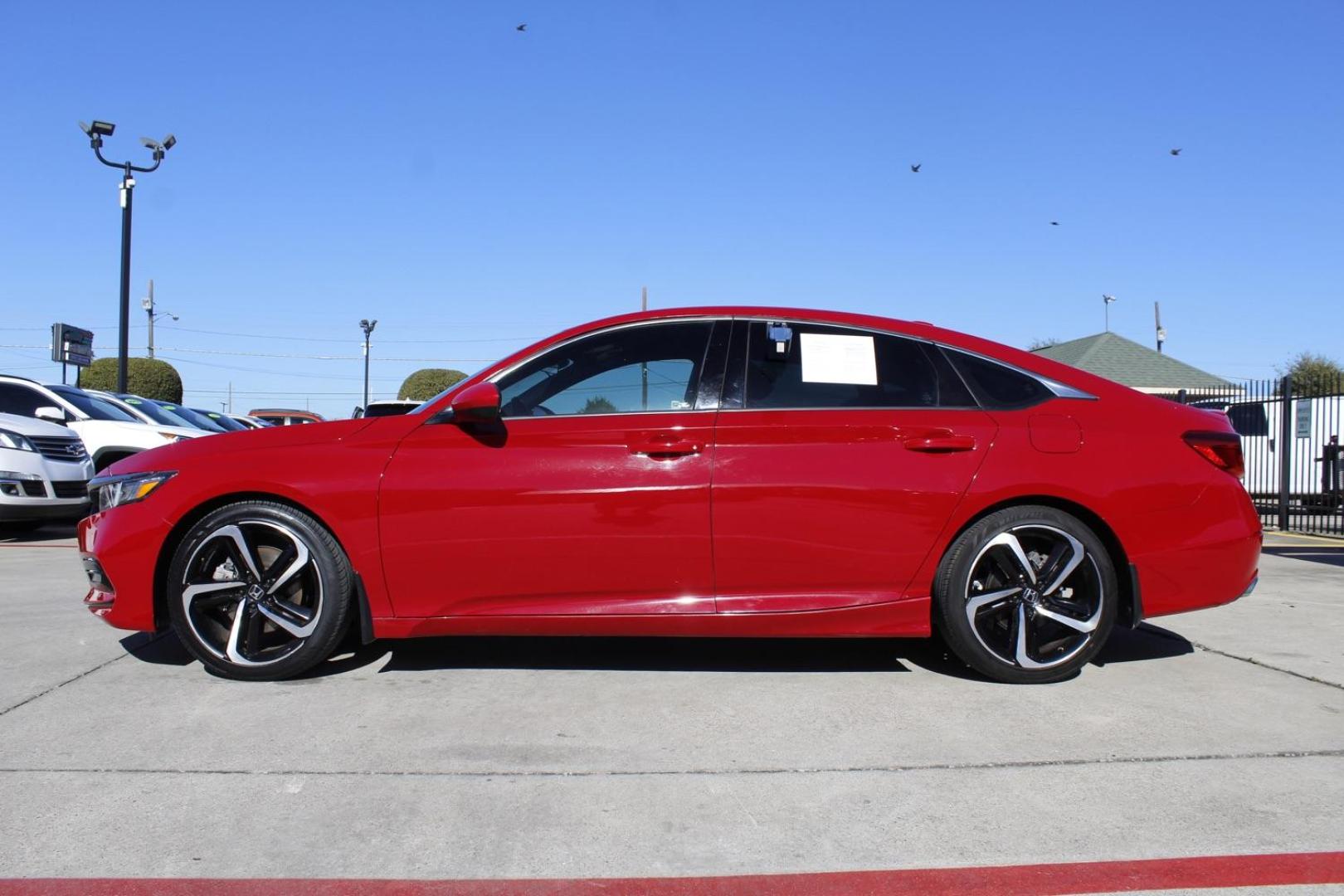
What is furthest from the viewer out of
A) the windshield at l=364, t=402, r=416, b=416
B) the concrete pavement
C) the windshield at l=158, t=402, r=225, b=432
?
the windshield at l=158, t=402, r=225, b=432

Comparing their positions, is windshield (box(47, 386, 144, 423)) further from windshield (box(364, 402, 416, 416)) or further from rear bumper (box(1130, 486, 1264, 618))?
rear bumper (box(1130, 486, 1264, 618))

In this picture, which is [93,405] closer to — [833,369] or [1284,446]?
[833,369]

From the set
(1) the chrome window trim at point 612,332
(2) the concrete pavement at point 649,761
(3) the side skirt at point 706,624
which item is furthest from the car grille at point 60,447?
(1) the chrome window trim at point 612,332

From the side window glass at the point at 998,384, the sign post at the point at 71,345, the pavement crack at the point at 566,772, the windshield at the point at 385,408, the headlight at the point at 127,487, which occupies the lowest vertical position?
the pavement crack at the point at 566,772

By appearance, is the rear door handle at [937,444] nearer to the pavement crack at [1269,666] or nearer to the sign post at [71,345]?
the pavement crack at [1269,666]

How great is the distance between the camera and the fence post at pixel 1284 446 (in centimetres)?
1290

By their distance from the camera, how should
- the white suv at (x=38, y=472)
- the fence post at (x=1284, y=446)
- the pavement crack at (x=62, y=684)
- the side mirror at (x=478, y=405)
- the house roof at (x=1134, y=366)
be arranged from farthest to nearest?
the house roof at (x=1134, y=366)
the fence post at (x=1284, y=446)
the white suv at (x=38, y=472)
the side mirror at (x=478, y=405)
the pavement crack at (x=62, y=684)

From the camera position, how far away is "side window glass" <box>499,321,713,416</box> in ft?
14.4

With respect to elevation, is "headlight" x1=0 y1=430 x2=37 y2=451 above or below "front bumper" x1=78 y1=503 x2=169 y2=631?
above

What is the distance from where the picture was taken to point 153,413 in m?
13.9

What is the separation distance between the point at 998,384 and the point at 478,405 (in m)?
2.16

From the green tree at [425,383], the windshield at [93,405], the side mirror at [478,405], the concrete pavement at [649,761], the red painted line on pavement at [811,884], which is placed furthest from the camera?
the green tree at [425,383]

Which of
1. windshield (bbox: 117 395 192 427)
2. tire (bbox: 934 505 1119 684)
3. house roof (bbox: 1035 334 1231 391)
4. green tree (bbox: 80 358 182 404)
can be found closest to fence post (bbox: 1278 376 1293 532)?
tire (bbox: 934 505 1119 684)

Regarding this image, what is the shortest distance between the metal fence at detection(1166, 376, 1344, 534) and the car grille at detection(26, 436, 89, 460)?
41.6 feet
